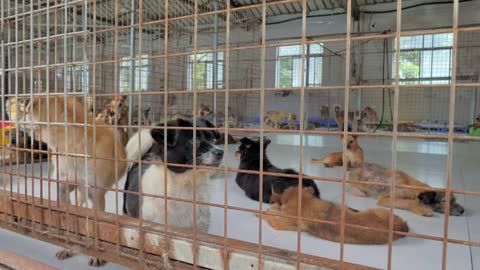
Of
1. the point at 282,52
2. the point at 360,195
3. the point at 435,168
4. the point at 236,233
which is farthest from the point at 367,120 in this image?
the point at 236,233

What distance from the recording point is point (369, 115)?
41.8 feet

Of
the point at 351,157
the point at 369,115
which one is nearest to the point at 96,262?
the point at 351,157

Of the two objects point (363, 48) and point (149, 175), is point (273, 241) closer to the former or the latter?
point (149, 175)

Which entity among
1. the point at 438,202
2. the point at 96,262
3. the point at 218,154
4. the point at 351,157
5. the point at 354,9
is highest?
the point at 354,9

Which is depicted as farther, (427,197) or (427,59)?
(427,59)

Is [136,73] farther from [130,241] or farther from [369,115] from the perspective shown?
[369,115]

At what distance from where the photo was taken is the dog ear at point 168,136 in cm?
198

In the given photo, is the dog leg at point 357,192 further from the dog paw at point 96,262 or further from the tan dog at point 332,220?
the dog paw at point 96,262

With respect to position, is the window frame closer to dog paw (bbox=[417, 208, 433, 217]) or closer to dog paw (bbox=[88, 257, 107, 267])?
dog paw (bbox=[88, 257, 107, 267])

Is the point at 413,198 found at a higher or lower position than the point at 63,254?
higher

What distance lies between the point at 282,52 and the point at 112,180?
1200 cm

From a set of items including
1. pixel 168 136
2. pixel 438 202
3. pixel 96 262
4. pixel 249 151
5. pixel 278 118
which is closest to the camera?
pixel 96 262

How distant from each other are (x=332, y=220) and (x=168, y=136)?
118 centimetres

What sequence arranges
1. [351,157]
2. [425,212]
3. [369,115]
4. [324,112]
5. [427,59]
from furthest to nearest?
1. [324,112]
2. [369,115]
3. [427,59]
4. [351,157]
5. [425,212]
